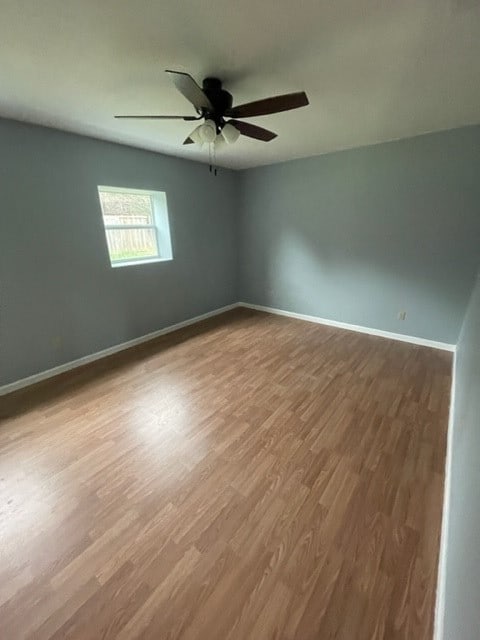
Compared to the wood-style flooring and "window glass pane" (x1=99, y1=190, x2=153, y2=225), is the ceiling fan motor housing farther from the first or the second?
the wood-style flooring

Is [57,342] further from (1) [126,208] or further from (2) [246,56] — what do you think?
(2) [246,56]

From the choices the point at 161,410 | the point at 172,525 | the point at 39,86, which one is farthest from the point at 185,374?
the point at 39,86

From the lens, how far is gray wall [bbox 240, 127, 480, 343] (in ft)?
9.64

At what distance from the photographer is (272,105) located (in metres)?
1.56

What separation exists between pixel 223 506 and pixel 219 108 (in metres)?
2.41

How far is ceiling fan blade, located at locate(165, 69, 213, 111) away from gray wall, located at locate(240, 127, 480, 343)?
2.51 meters

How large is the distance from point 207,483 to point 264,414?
74 cm

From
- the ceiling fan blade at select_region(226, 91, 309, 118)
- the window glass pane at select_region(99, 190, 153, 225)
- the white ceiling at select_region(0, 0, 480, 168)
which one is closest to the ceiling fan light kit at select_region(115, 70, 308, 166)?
the ceiling fan blade at select_region(226, 91, 309, 118)

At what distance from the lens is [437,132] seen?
285 cm

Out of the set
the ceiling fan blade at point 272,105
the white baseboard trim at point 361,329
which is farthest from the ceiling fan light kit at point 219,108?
the white baseboard trim at point 361,329

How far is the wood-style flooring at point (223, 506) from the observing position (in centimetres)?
108

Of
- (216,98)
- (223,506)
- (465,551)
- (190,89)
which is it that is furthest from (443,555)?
(216,98)

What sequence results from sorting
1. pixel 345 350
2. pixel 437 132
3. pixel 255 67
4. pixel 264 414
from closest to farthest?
pixel 255 67 → pixel 264 414 → pixel 437 132 → pixel 345 350

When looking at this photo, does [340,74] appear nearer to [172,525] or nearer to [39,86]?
[39,86]
